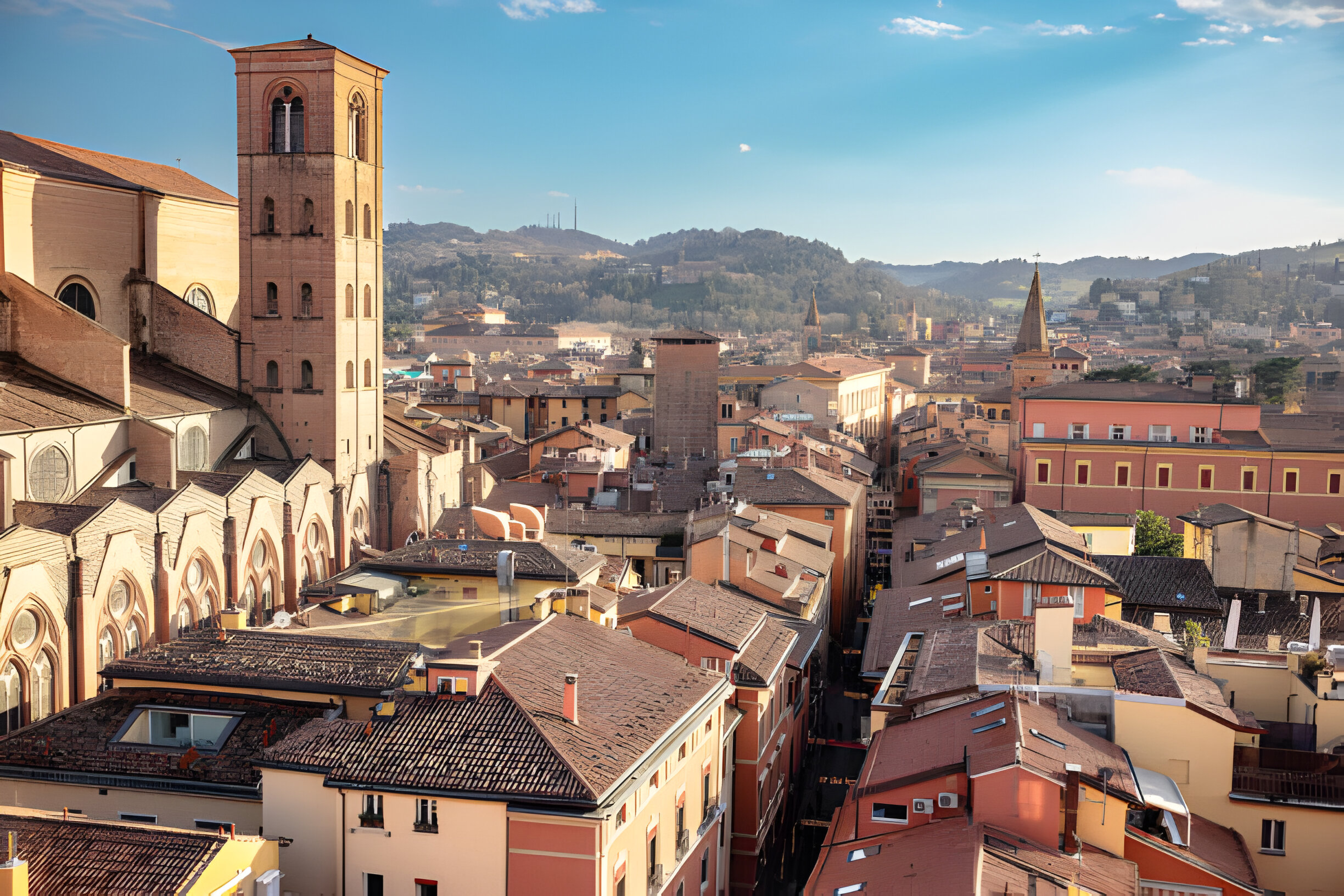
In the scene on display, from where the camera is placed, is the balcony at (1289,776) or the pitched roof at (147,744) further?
the balcony at (1289,776)

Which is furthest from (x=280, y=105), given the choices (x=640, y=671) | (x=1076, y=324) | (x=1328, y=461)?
(x=1076, y=324)

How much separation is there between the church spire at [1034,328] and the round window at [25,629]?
51498mm

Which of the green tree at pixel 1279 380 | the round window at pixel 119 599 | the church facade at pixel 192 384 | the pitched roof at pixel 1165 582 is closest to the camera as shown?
the church facade at pixel 192 384

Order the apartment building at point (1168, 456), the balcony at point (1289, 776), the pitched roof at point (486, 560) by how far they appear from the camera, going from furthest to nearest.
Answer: the apartment building at point (1168, 456)
the pitched roof at point (486, 560)
the balcony at point (1289, 776)

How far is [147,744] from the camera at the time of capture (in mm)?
15352

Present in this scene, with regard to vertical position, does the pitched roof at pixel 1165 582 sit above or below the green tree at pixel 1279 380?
below

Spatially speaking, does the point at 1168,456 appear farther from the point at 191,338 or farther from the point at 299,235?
the point at 191,338

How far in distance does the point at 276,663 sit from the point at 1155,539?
2582 centimetres

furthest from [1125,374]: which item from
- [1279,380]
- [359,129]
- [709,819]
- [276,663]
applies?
[276,663]

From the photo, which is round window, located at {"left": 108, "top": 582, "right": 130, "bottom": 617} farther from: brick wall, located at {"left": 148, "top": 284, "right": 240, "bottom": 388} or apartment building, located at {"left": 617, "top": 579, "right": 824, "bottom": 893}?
brick wall, located at {"left": 148, "top": 284, "right": 240, "bottom": 388}

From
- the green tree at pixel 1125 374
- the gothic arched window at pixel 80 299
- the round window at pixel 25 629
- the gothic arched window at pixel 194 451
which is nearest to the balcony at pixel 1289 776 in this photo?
the round window at pixel 25 629

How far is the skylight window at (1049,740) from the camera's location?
14133mm

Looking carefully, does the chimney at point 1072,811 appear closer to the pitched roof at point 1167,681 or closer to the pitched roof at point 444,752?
the pitched roof at point 1167,681

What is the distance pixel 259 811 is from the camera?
1446 centimetres
